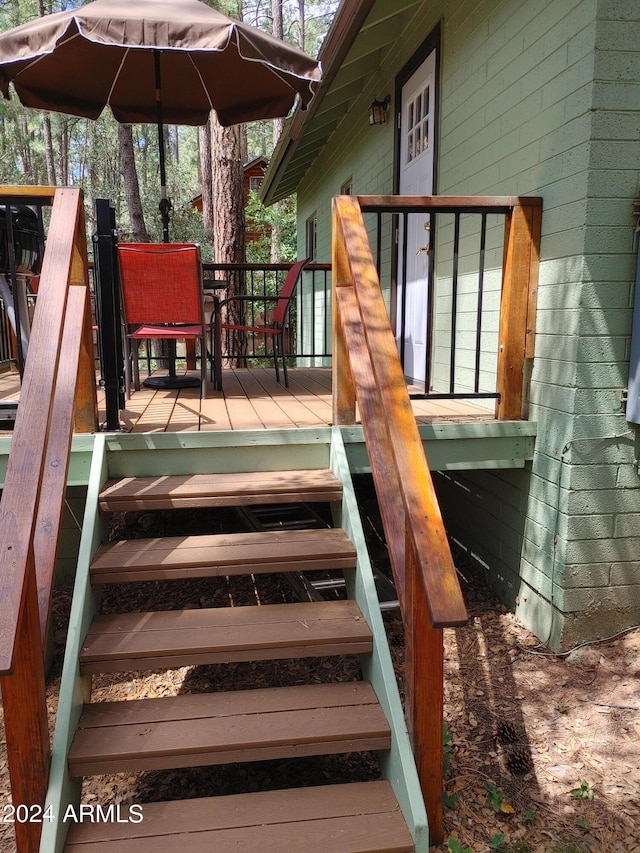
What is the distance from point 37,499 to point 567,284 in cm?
223

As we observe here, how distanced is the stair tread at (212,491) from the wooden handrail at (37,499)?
37 centimetres

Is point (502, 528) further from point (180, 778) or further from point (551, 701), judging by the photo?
point (180, 778)

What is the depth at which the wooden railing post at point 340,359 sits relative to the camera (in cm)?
294

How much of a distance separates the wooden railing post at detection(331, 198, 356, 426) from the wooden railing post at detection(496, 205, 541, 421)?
0.73m

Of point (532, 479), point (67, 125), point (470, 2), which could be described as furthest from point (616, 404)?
point (67, 125)

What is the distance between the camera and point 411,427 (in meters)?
2.05

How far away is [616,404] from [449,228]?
77.9 inches

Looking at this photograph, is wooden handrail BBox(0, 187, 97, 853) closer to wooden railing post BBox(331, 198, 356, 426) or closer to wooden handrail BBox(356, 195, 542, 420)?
wooden railing post BBox(331, 198, 356, 426)

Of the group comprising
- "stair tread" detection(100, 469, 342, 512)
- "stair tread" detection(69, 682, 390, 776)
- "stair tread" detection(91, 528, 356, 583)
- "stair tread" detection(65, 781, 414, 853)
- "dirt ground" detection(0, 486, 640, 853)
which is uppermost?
"stair tread" detection(100, 469, 342, 512)

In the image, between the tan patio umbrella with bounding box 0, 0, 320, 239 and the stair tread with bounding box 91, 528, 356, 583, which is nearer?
the stair tread with bounding box 91, 528, 356, 583

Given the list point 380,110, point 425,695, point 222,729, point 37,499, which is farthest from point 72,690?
point 380,110

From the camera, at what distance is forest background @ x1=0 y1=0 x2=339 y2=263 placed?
8.15 m

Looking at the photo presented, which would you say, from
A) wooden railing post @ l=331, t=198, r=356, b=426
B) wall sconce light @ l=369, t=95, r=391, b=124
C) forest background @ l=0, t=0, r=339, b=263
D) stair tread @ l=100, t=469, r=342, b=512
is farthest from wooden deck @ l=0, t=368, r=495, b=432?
forest background @ l=0, t=0, r=339, b=263

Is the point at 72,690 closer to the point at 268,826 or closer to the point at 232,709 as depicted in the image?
the point at 232,709
